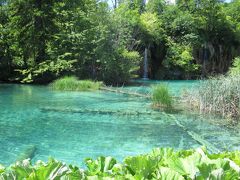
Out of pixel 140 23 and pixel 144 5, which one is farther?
pixel 144 5

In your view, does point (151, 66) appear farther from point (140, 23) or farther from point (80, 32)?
point (80, 32)

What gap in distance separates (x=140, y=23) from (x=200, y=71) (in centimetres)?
655

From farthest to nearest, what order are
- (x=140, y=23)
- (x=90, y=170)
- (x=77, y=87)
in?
(x=140, y=23) < (x=77, y=87) < (x=90, y=170)

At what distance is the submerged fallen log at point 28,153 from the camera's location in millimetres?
5500

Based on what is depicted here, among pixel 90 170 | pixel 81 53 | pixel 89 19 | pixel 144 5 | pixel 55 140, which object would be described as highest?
pixel 144 5

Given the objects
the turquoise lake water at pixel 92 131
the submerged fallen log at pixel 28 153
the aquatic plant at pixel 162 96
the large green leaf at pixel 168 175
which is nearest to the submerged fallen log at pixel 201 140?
the turquoise lake water at pixel 92 131

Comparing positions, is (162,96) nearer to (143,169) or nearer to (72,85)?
(72,85)

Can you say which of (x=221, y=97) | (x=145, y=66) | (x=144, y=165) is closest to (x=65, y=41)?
(x=145, y=66)

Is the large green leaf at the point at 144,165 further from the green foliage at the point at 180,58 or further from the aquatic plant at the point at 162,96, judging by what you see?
the green foliage at the point at 180,58

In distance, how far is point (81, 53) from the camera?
19.7 metres

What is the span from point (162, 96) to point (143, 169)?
355 inches

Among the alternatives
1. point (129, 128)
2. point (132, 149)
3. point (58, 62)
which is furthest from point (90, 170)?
point (58, 62)

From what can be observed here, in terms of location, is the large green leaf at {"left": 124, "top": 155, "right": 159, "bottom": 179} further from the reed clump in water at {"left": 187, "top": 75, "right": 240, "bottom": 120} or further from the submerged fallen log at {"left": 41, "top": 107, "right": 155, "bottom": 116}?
the submerged fallen log at {"left": 41, "top": 107, "right": 155, "bottom": 116}

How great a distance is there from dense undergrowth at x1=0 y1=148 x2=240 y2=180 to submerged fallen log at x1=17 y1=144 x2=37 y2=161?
3.89 m
